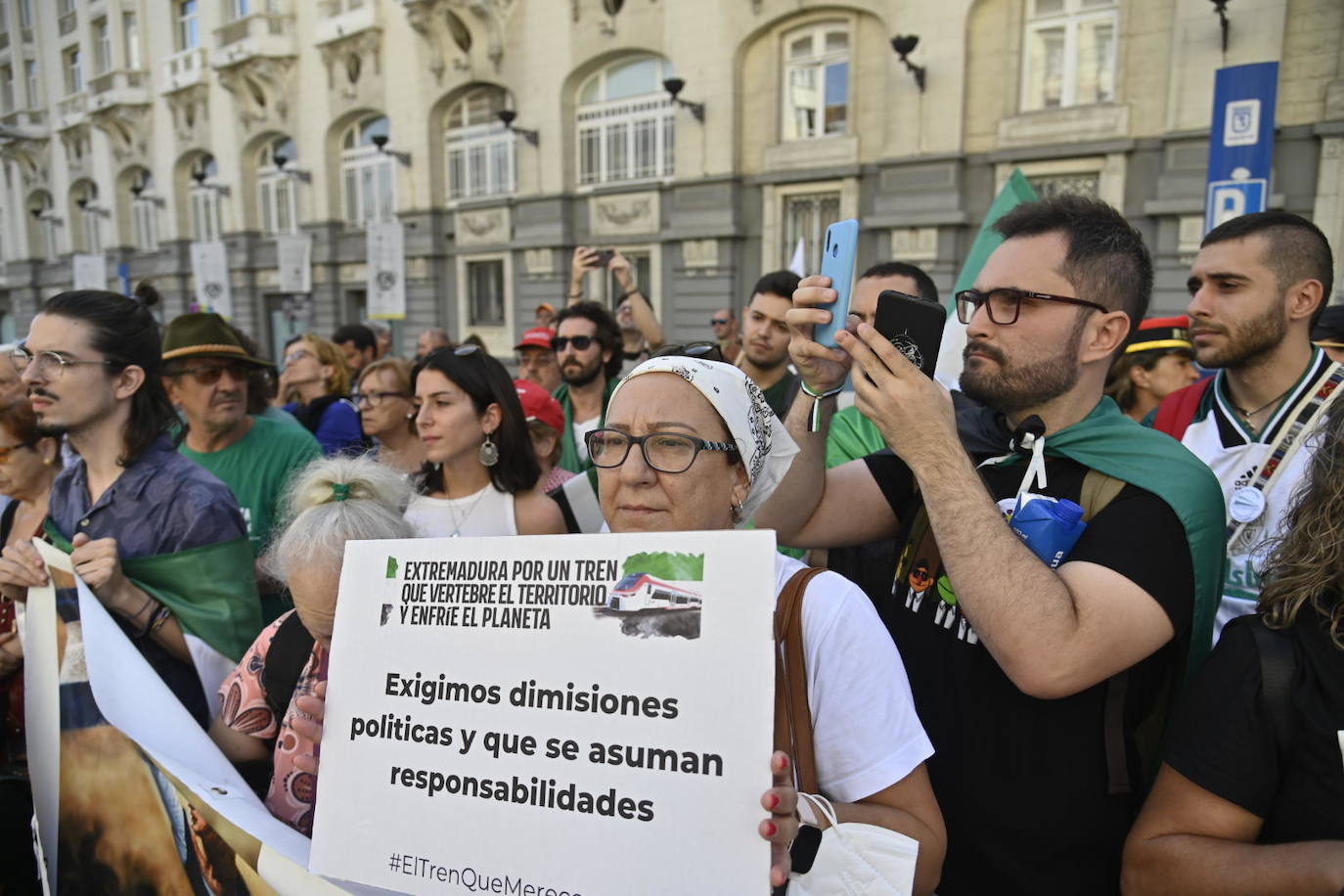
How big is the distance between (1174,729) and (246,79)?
2625 cm

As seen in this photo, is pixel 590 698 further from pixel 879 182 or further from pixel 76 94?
pixel 76 94

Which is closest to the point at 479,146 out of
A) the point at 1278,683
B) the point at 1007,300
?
the point at 1007,300

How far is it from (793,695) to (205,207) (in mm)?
28549

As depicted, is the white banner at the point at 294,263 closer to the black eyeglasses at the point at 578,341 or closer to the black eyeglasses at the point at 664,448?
the black eyeglasses at the point at 578,341

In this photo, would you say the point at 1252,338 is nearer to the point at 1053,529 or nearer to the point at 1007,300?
the point at 1007,300

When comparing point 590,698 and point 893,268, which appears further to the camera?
point 893,268

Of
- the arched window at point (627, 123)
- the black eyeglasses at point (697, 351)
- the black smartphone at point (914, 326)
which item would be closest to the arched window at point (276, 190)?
the arched window at point (627, 123)

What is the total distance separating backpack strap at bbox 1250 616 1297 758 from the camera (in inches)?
50.0

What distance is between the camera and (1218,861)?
1.28 meters

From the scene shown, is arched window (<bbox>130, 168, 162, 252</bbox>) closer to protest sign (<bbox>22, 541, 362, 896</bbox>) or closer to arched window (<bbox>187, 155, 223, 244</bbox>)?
arched window (<bbox>187, 155, 223, 244</bbox>)

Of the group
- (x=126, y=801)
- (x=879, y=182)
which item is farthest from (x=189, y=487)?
(x=879, y=182)

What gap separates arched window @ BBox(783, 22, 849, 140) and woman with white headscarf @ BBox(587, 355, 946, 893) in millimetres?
13396

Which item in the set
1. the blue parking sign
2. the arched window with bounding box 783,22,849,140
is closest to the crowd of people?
the blue parking sign

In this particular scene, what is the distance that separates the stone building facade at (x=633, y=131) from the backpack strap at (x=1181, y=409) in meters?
9.21
